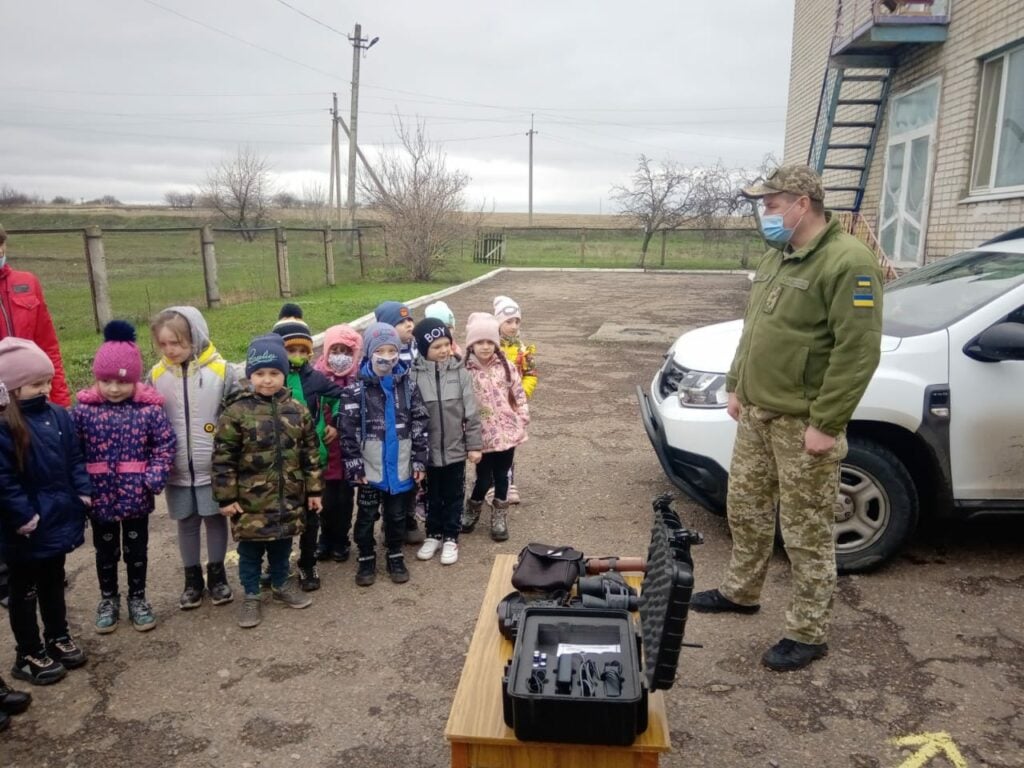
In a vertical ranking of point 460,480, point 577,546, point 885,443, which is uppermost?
point 885,443

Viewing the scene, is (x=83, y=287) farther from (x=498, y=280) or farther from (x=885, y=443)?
(x=498, y=280)

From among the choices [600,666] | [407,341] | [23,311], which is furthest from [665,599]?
[23,311]

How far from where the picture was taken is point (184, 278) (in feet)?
51.5

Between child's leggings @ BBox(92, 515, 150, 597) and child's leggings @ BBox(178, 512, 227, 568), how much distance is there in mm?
200

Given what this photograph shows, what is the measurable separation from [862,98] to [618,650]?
1312cm

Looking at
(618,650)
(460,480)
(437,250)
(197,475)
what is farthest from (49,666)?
(437,250)

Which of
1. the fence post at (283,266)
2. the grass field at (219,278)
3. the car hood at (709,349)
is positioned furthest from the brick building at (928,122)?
the fence post at (283,266)

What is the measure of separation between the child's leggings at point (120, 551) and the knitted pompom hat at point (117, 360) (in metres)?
0.68

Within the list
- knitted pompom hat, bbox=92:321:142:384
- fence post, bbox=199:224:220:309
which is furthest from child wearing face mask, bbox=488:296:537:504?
fence post, bbox=199:224:220:309

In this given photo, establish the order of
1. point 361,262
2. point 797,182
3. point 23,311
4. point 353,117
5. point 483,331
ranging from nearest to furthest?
point 797,182 → point 23,311 → point 483,331 → point 361,262 → point 353,117

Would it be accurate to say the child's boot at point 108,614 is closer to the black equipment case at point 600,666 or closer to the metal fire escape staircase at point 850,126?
the black equipment case at point 600,666

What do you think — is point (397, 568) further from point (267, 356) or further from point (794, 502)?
point (794, 502)

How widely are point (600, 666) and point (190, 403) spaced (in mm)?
2465

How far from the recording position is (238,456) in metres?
3.74
